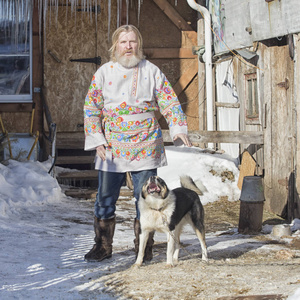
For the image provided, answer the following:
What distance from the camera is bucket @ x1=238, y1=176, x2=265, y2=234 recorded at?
7.12 m

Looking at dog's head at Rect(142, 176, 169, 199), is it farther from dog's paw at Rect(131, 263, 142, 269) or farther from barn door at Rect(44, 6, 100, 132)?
barn door at Rect(44, 6, 100, 132)

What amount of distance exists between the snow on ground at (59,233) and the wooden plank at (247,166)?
29 centimetres

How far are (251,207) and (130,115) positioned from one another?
274cm

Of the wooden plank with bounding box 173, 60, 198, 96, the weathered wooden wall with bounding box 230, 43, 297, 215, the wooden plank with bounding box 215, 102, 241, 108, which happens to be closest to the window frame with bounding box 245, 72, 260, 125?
the weathered wooden wall with bounding box 230, 43, 297, 215

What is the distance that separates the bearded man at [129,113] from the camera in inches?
198

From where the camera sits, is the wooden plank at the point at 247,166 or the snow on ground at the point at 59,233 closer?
the snow on ground at the point at 59,233

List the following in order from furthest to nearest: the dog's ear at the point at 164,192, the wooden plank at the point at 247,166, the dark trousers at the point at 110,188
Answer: the wooden plank at the point at 247,166 < the dark trousers at the point at 110,188 < the dog's ear at the point at 164,192

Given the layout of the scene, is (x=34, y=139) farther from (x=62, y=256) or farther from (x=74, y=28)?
(x=62, y=256)

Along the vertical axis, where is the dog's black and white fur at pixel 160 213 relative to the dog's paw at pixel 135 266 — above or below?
above

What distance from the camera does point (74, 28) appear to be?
39.1 feet

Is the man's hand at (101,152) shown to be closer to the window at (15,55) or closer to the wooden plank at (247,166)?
the wooden plank at (247,166)

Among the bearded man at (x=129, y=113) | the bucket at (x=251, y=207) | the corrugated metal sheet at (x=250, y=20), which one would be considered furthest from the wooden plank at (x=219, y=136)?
the bearded man at (x=129, y=113)

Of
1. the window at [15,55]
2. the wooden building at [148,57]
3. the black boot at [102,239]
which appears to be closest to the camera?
the black boot at [102,239]

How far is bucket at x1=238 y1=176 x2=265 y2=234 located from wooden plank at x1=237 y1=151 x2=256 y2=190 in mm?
2304
